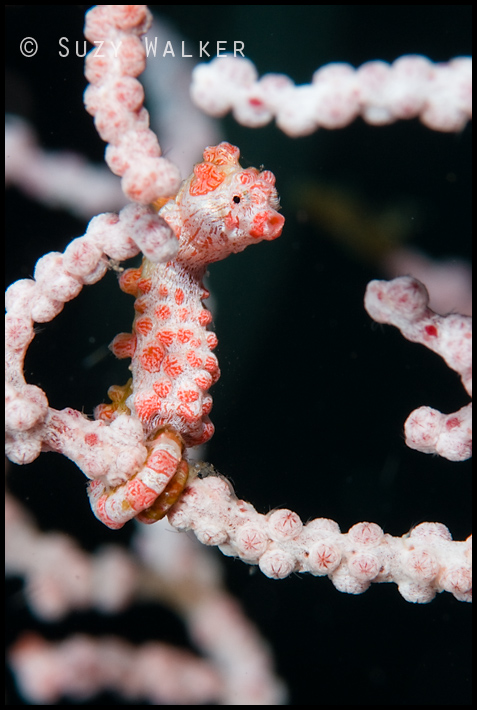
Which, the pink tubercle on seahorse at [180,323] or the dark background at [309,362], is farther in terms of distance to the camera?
the dark background at [309,362]

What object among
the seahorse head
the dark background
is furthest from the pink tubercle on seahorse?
the dark background

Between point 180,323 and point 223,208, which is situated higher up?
point 223,208

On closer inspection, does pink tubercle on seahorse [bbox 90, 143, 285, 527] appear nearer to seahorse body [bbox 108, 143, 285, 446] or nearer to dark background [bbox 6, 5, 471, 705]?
seahorse body [bbox 108, 143, 285, 446]

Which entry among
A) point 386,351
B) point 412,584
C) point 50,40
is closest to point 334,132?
point 386,351

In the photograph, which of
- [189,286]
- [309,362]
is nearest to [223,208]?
[189,286]

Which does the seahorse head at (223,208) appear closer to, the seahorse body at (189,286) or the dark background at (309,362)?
the seahorse body at (189,286)

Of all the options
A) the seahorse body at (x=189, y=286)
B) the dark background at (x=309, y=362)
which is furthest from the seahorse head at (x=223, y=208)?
the dark background at (x=309, y=362)

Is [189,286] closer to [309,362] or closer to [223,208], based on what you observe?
[223,208]
